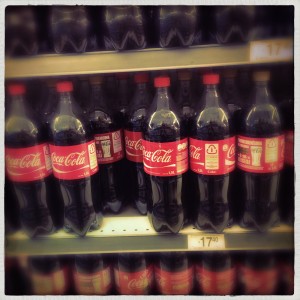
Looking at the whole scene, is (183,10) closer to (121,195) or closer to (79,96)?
(79,96)

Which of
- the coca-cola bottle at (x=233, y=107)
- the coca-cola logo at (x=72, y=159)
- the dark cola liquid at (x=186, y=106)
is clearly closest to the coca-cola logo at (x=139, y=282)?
the dark cola liquid at (x=186, y=106)

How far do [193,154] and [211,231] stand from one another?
0.33 metres

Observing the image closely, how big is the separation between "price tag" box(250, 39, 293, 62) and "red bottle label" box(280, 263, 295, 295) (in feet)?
2.49

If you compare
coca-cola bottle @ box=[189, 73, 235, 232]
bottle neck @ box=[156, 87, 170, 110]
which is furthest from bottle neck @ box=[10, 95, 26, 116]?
coca-cola bottle @ box=[189, 73, 235, 232]

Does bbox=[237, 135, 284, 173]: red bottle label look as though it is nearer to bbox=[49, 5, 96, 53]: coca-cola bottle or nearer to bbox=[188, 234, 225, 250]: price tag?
bbox=[188, 234, 225, 250]: price tag

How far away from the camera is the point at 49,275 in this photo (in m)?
1.36

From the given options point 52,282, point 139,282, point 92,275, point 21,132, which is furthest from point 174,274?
point 21,132

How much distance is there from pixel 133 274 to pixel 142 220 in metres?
0.26

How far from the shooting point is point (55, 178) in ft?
4.17

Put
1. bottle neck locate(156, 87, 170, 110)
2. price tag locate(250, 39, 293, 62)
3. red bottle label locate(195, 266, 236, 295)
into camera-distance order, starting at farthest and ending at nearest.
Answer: red bottle label locate(195, 266, 236, 295), bottle neck locate(156, 87, 170, 110), price tag locate(250, 39, 293, 62)

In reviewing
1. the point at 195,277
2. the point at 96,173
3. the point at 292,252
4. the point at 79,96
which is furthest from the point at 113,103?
the point at 292,252

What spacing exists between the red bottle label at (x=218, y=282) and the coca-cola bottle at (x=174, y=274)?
2.4 inches

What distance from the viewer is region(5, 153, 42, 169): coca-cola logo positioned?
116 centimetres

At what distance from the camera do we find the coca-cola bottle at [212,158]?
3.71 feet
